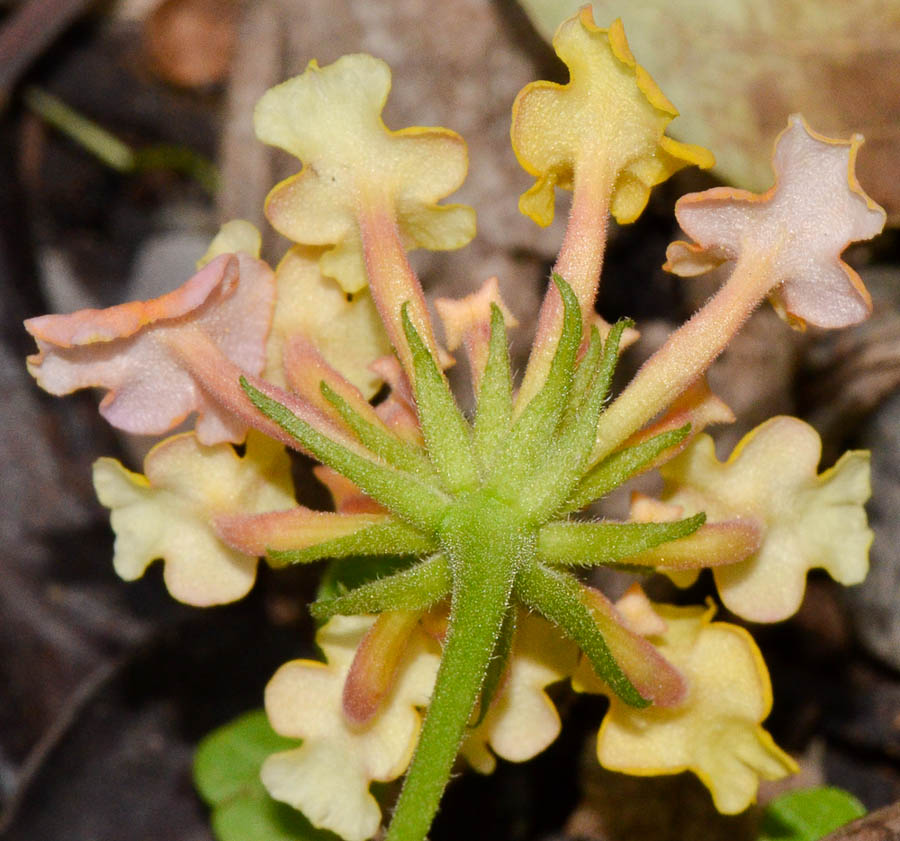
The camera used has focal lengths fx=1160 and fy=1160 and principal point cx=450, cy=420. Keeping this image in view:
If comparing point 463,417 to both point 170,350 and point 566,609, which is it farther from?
point 170,350

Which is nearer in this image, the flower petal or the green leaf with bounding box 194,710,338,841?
the flower petal

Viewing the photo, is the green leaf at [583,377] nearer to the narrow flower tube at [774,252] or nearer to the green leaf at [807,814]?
the narrow flower tube at [774,252]

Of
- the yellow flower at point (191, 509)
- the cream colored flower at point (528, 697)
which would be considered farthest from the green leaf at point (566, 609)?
the yellow flower at point (191, 509)

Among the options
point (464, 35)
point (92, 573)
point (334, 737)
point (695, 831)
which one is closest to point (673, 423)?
point (334, 737)

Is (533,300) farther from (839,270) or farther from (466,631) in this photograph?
(466,631)

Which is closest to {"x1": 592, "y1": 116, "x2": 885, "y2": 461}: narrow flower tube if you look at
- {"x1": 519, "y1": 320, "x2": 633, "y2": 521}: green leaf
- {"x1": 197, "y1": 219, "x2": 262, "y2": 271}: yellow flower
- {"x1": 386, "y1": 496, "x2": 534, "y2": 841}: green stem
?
{"x1": 519, "y1": 320, "x2": 633, "y2": 521}: green leaf

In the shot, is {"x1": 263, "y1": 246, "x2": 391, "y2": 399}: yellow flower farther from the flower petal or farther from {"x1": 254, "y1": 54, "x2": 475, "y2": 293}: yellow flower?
the flower petal

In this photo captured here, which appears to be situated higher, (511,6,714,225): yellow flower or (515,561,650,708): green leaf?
(511,6,714,225): yellow flower
